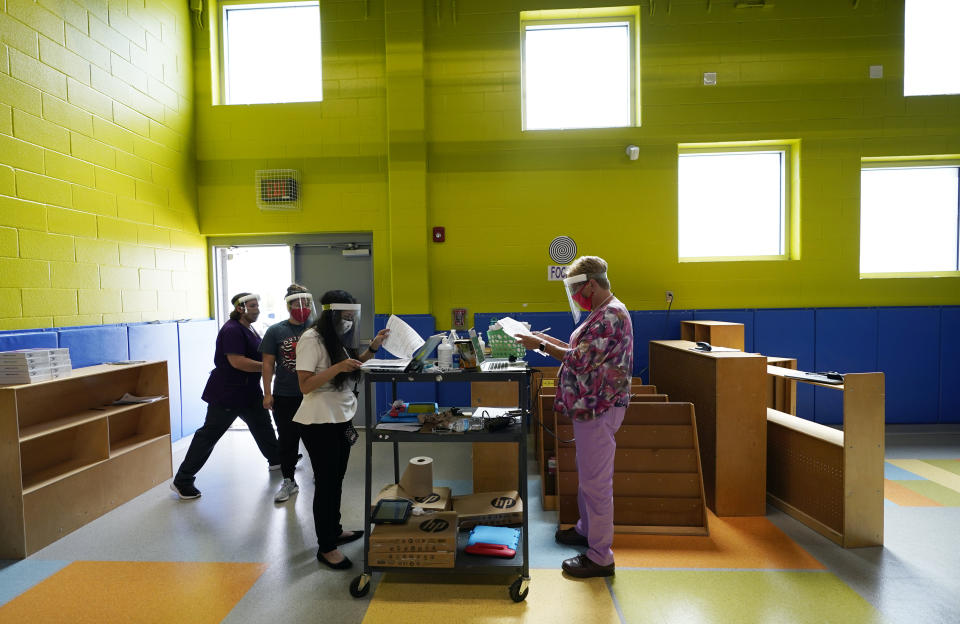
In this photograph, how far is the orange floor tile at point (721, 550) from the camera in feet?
8.02

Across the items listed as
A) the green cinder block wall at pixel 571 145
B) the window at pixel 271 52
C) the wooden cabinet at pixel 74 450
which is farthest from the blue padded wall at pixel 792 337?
the wooden cabinet at pixel 74 450

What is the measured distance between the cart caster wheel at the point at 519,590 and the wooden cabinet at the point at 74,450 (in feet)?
9.18

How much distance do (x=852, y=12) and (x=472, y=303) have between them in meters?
5.06

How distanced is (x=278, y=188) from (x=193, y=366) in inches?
83.6

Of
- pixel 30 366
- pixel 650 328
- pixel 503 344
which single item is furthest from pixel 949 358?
pixel 30 366

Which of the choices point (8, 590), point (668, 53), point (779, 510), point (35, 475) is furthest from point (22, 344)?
point (668, 53)

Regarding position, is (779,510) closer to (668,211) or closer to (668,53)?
(668,211)

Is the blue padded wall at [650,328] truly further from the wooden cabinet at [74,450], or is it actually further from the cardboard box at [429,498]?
the wooden cabinet at [74,450]

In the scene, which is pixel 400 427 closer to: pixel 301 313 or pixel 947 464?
pixel 301 313

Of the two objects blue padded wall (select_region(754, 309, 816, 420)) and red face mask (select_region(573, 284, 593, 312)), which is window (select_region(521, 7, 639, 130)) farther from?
red face mask (select_region(573, 284, 593, 312))

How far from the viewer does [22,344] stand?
3076 mm

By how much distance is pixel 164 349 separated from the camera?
14.4 feet

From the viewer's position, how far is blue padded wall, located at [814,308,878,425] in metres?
4.79

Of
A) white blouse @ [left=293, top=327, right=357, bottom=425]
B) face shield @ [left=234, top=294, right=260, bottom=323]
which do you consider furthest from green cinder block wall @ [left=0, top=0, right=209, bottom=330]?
white blouse @ [left=293, top=327, right=357, bottom=425]
